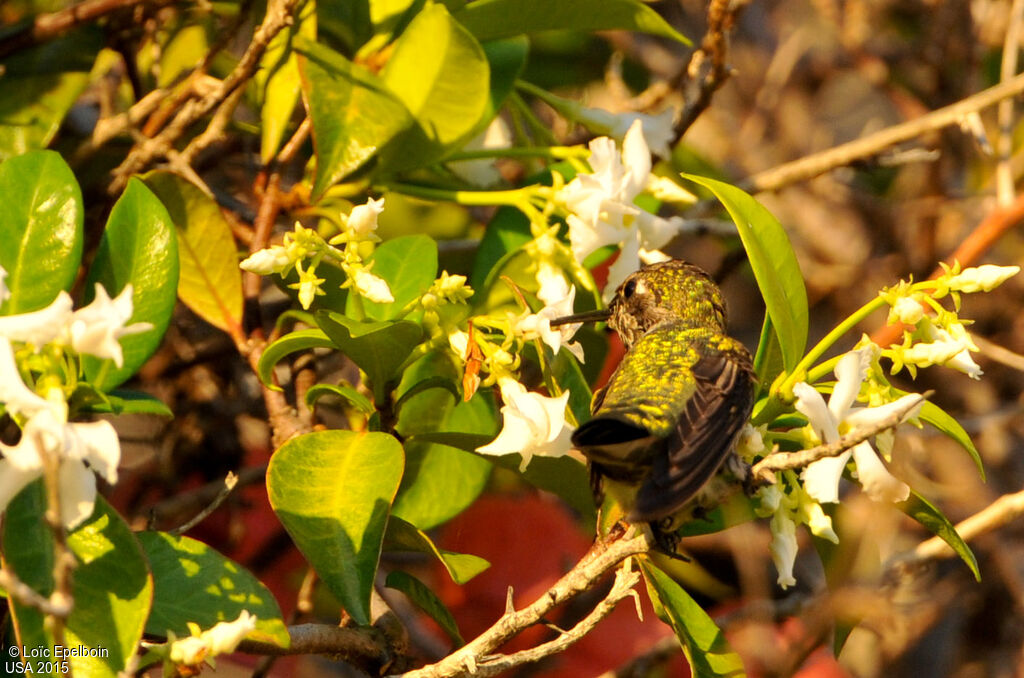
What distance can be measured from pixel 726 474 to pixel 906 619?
137 centimetres

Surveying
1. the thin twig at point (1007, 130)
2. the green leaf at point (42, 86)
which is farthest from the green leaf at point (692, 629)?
the thin twig at point (1007, 130)

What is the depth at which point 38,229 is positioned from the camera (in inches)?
43.7

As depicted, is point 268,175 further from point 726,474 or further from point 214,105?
point 726,474

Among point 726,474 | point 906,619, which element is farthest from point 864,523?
point 726,474

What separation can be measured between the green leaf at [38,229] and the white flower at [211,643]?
386mm

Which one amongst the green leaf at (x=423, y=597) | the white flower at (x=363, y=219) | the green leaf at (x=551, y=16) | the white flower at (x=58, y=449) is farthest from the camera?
the green leaf at (x=551, y=16)

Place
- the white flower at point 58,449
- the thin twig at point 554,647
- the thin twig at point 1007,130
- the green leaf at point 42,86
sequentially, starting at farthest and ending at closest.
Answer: the thin twig at point 1007,130 → the green leaf at point 42,86 → the thin twig at point 554,647 → the white flower at point 58,449

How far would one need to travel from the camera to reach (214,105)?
58.4 inches

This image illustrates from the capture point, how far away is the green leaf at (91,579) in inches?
37.9

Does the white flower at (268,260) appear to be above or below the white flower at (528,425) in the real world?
above

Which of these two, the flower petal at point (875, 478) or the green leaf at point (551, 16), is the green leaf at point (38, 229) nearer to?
the green leaf at point (551, 16)

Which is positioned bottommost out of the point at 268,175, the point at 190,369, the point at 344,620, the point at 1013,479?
the point at 1013,479

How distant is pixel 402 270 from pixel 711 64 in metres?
0.68

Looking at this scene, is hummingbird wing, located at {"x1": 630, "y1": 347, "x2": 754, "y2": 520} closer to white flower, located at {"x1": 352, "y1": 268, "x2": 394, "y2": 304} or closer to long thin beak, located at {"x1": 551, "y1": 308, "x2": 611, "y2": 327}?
long thin beak, located at {"x1": 551, "y1": 308, "x2": 611, "y2": 327}
